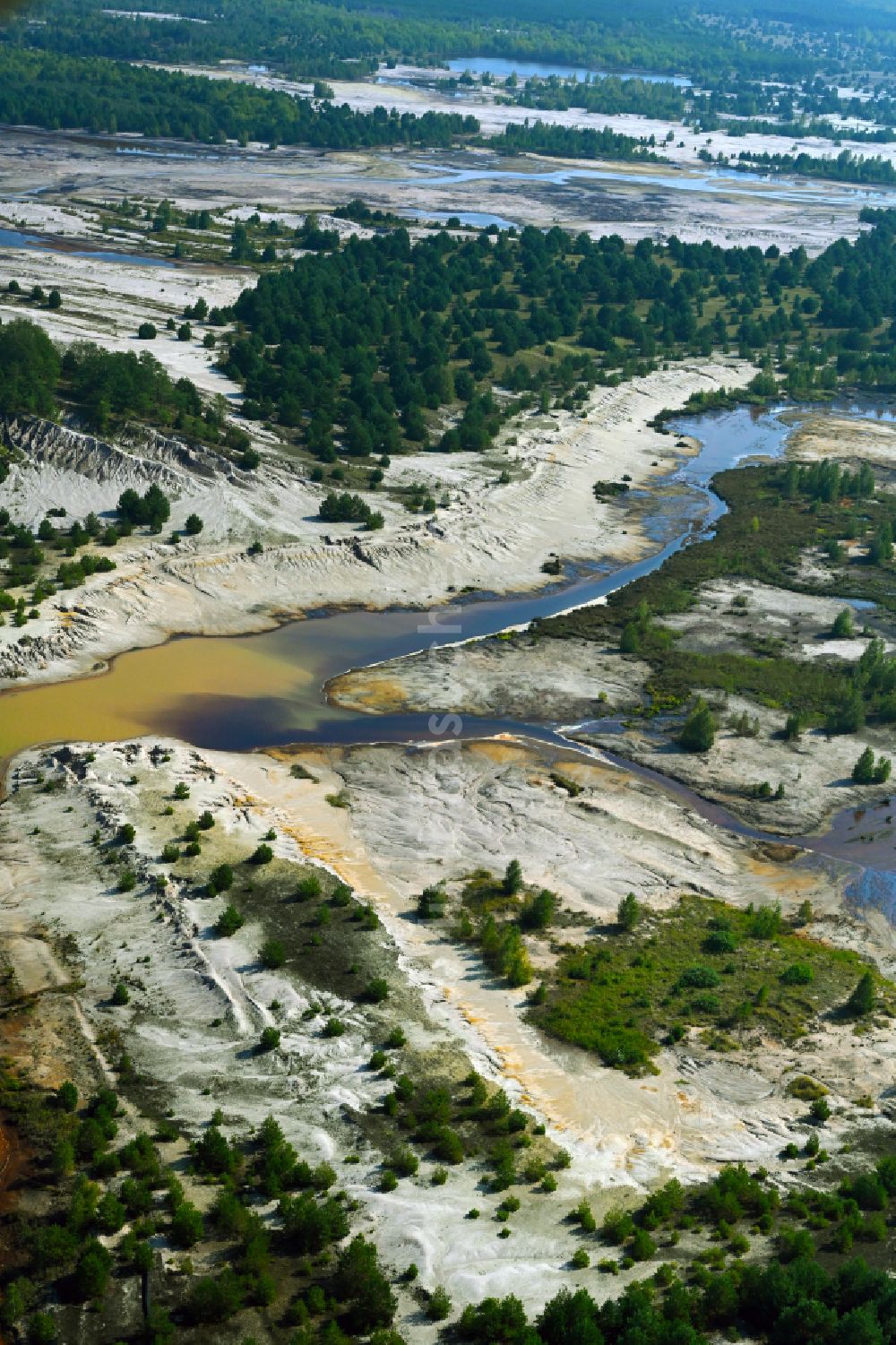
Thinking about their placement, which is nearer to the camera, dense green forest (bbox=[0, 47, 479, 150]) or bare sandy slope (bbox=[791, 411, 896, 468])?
bare sandy slope (bbox=[791, 411, 896, 468])

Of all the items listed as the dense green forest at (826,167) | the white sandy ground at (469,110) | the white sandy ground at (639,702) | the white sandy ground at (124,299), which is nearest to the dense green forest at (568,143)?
the white sandy ground at (469,110)

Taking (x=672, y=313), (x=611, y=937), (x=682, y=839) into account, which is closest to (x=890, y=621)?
(x=682, y=839)

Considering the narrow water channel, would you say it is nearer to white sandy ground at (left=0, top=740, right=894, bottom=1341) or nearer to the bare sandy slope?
white sandy ground at (left=0, top=740, right=894, bottom=1341)

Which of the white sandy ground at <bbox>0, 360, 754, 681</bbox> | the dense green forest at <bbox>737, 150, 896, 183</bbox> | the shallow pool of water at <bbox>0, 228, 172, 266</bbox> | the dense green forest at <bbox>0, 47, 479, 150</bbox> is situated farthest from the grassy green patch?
Answer: the dense green forest at <bbox>737, 150, 896, 183</bbox>

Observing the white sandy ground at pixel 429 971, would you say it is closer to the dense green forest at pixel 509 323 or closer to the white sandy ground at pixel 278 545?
the white sandy ground at pixel 278 545

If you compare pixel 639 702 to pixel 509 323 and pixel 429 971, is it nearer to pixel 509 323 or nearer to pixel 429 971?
pixel 429 971
